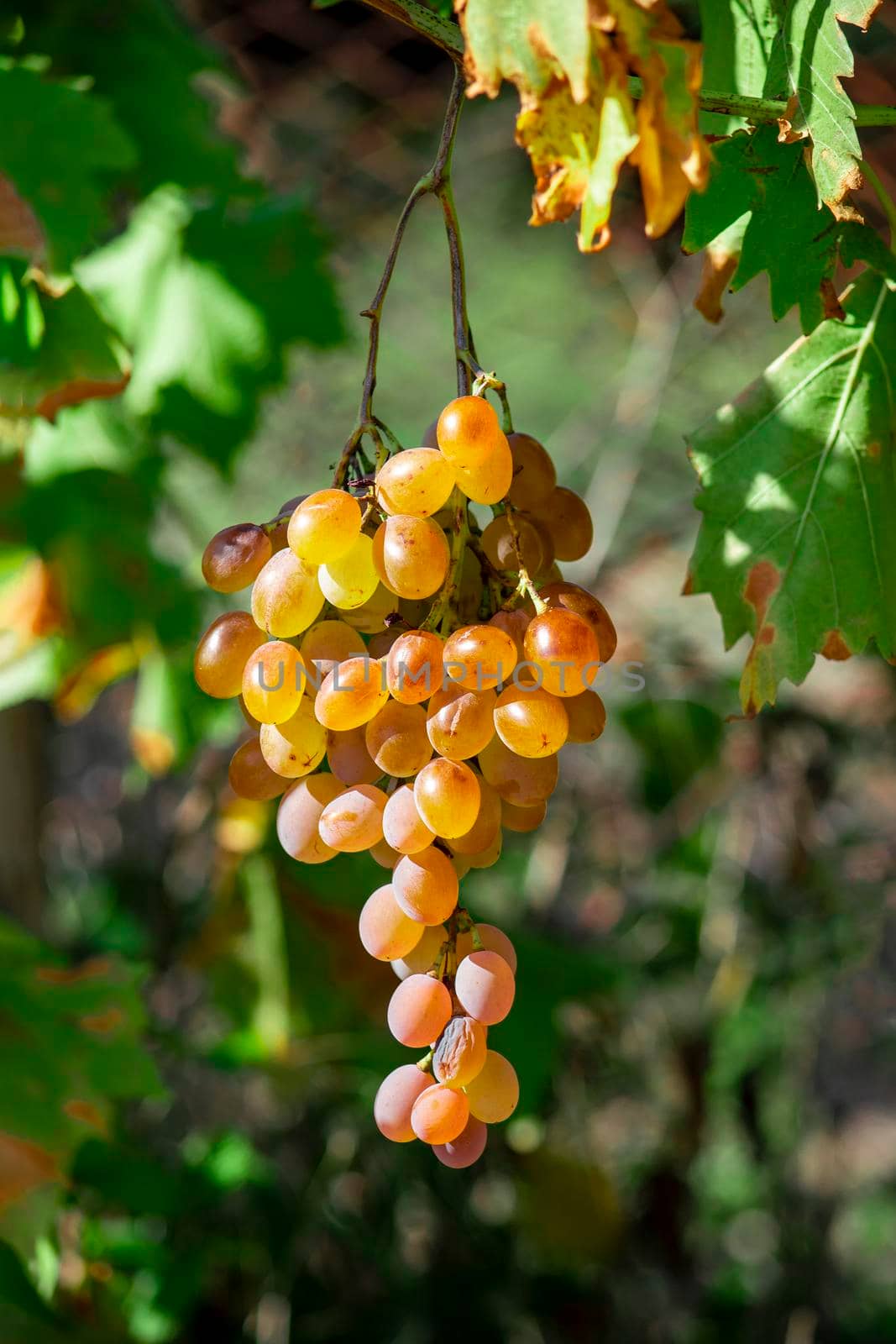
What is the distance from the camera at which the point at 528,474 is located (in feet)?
1.54

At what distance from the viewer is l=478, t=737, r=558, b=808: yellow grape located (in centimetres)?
43

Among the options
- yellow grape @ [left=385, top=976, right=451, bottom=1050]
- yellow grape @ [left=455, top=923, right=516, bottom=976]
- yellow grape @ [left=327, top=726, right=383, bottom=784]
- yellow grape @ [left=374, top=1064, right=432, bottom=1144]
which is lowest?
yellow grape @ [left=374, top=1064, right=432, bottom=1144]

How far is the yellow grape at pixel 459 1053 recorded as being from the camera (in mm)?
407

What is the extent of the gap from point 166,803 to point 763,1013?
818 mm

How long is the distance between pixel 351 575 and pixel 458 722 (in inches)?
2.6

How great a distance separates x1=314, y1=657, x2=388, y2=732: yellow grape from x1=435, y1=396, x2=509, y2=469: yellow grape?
0.07 meters

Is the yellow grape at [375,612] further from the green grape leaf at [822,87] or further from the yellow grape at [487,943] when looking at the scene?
the green grape leaf at [822,87]

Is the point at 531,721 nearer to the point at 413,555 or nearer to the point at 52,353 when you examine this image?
the point at 413,555

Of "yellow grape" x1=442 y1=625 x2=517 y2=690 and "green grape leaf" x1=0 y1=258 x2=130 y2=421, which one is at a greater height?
"yellow grape" x1=442 y1=625 x2=517 y2=690

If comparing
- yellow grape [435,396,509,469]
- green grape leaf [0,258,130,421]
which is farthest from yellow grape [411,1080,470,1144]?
green grape leaf [0,258,130,421]

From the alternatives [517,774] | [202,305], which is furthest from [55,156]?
[517,774]

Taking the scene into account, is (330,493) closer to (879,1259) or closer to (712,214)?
(712,214)

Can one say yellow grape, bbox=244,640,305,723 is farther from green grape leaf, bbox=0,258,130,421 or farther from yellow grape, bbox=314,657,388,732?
green grape leaf, bbox=0,258,130,421

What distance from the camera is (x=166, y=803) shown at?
1681 mm
